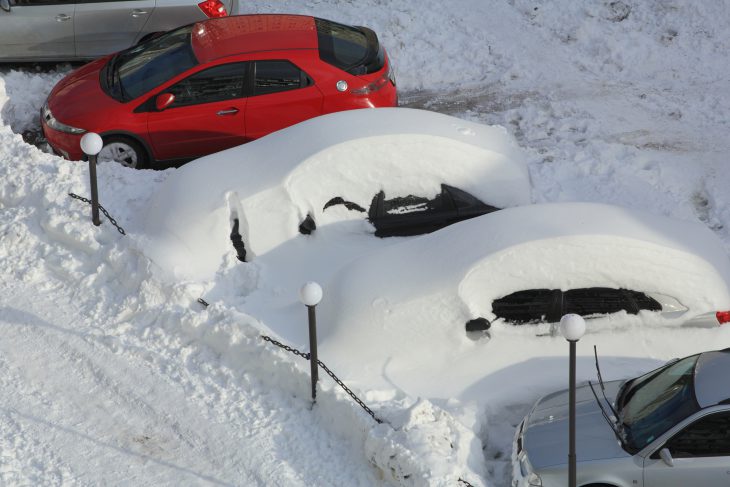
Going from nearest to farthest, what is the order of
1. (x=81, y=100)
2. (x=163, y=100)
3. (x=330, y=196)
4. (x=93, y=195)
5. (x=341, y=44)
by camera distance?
(x=330, y=196)
(x=93, y=195)
(x=163, y=100)
(x=81, y=100)
(x=341, y=44)

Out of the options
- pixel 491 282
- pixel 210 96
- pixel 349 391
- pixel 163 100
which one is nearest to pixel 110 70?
pixel 163 100

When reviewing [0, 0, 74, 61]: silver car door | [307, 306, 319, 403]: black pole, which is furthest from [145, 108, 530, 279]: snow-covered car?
[0, 0, 74, 61]: silver car door

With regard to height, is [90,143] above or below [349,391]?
above

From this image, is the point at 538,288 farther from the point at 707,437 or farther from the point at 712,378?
the point at 707,437

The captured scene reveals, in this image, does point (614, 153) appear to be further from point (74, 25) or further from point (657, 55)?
point (74, 25)

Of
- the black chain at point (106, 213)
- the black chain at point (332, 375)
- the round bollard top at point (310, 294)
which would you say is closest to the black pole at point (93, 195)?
the black chain at point (106, 213)

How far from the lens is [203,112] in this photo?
11.8 metres

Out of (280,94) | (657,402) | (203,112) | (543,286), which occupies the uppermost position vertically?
(543,286)

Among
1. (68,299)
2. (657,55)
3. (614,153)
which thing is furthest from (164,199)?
(657,55)

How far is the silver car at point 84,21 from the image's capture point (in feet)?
45.2

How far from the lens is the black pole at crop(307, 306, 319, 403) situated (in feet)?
27.0

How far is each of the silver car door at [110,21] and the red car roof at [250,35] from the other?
165cm

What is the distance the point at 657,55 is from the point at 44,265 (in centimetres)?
871

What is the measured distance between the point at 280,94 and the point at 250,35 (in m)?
0.83
